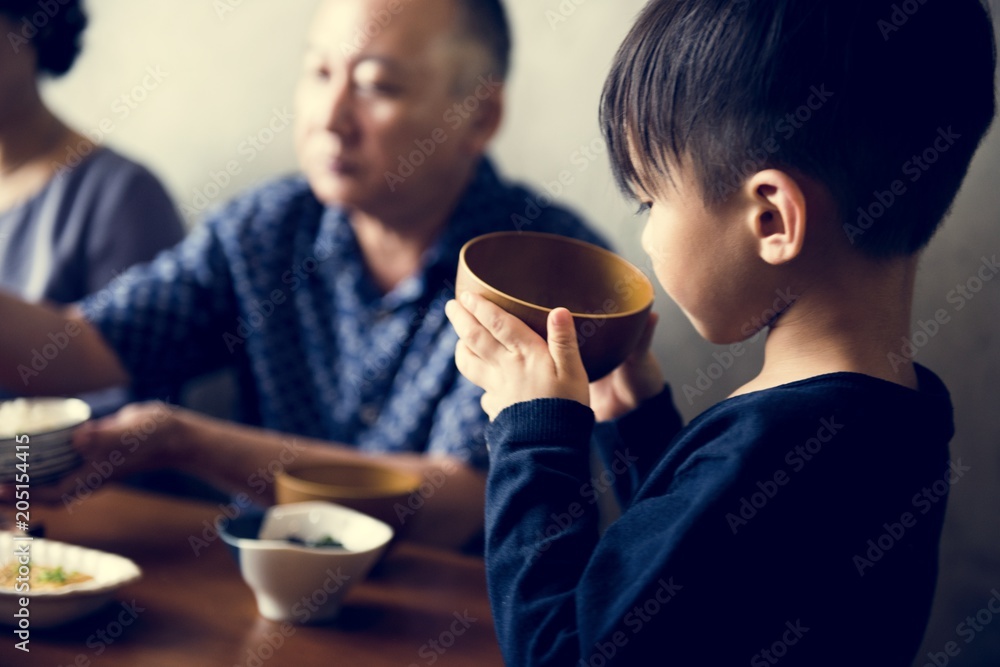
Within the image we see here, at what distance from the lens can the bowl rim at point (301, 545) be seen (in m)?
0.98

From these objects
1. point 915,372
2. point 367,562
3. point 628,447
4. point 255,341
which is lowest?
point 255,341

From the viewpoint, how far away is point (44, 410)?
1.35 meters

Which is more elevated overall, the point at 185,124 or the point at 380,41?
the point at 380,41

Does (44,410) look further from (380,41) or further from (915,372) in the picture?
(915,372)

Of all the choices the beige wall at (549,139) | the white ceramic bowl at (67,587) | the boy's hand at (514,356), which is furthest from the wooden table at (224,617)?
the beige wall at (549,139)

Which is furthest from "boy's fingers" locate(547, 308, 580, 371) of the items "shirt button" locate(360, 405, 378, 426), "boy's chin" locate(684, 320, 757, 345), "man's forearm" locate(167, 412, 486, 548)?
"shirt button" locate(360, 405, 378, 426)

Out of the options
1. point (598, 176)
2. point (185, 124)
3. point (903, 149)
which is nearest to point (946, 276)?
point (598, 176)

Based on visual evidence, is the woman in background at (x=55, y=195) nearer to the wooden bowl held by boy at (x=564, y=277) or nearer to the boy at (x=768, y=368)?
the wooden bowl held by boy at (x=564, y=277)

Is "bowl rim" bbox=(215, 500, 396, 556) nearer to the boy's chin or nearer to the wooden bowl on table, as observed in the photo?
the wooden bowl on table

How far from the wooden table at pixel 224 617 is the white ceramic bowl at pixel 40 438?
87mm

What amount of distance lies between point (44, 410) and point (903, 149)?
1.19m

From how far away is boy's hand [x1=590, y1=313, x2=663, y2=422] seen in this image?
3.62 feet

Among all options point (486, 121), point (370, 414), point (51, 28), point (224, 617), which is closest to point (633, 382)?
point (224, 617)

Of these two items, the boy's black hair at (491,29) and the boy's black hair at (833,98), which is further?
the boy's black hair at (491,29)
